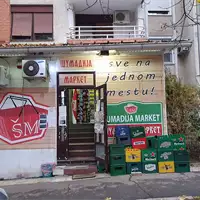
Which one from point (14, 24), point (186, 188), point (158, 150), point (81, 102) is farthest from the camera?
point (81, 102)

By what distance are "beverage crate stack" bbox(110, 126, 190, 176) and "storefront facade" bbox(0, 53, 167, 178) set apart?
2.10 ft

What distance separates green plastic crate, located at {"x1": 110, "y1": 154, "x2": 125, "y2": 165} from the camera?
8242mm

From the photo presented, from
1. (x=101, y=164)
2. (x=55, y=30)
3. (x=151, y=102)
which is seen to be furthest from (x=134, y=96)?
(x=55, y=30)

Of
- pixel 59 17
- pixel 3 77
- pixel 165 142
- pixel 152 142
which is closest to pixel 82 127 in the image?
pixel 152 142

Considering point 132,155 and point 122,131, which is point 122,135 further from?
point 132,155

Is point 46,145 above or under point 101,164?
above

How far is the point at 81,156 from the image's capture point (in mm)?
9352

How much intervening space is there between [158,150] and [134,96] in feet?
6.15

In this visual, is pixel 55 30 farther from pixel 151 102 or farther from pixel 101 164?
pixel 101 164

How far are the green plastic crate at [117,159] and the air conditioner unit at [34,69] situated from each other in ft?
10.4

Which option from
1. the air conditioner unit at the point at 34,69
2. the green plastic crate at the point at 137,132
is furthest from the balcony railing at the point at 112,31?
the green plastic crate at the point at 137,132

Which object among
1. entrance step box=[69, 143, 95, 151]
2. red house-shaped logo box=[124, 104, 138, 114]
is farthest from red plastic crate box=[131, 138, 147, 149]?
entrance step box=[69, 143, 95, 151]

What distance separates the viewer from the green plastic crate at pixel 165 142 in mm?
8453

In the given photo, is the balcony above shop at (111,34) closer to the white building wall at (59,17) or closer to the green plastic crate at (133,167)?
the white building wall at (59,17)
